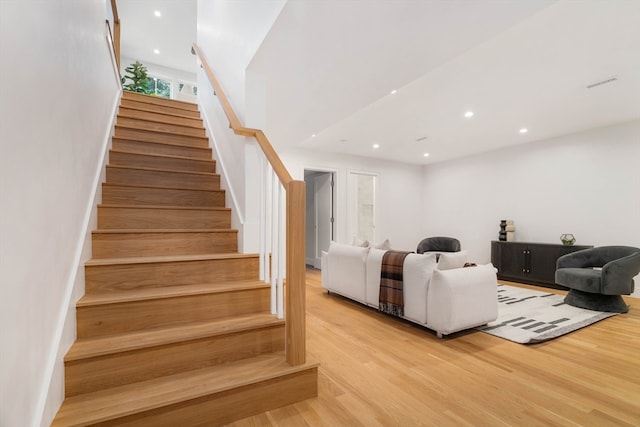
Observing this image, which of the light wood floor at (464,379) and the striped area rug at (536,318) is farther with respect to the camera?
the striped area rug at (536,318)

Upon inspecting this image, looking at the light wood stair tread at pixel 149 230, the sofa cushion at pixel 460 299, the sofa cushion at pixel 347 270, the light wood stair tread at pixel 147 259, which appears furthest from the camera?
the sofa cushion at pixel 347 270

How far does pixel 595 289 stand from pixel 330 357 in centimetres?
334

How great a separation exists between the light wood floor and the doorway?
12.2 feet

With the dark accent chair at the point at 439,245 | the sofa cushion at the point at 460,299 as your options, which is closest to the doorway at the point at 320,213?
the dark accent chair at the point at 439,245

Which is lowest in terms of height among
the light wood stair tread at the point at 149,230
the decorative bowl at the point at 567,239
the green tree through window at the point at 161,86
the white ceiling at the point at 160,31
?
the decorative bowl at the point at 567,239

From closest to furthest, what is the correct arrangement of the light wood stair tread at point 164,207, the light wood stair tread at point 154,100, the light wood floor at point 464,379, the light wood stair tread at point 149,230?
1. the light wood floor at point 464,379
2. the light wood stair tread at point 149,230
3. the light wood stair tread at point 164,207
4. the light wood stair tread at point 154,100

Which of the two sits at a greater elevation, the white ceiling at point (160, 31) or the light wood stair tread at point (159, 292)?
the white ceiling at point (160, 31)

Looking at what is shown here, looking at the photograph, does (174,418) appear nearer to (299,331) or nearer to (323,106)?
(299,331)

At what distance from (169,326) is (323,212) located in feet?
17.2

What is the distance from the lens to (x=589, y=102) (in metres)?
3.74

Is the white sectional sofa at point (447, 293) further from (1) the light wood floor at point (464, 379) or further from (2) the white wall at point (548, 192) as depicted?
(2) the white wall at point (548, 192)

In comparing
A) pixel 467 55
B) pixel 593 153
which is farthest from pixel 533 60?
pixel 593 153

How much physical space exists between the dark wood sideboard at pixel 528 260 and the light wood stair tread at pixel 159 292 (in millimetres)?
5075

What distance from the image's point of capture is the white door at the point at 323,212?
21.7 ft
